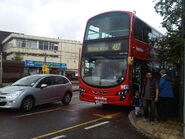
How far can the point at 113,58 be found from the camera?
8.30m

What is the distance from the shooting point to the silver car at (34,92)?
7.43 meters

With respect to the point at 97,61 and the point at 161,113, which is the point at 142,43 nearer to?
the point at 97,61

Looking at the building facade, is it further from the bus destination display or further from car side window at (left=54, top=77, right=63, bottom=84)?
the bus destination display

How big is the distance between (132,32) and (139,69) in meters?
1.84

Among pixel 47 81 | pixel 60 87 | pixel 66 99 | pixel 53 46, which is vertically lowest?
pixel 66 99

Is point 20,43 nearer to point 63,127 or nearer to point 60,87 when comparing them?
point 60,87

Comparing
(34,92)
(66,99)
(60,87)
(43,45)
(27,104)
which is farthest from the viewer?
(43,45)

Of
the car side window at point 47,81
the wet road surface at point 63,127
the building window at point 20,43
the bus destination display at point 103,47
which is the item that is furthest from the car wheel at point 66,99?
the building window at point 20,43

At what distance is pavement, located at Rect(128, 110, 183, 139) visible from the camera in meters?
5.07

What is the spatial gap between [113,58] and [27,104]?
13.9 ft

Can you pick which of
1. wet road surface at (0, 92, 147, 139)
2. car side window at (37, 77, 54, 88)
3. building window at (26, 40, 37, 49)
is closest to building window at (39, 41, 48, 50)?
building window at (26, 40, 37, 49)

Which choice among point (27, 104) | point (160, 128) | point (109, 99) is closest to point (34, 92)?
point (27, 104)

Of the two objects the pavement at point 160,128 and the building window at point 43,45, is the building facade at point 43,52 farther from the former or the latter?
the pavement at point 160,128

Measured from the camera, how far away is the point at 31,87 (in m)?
8.19
